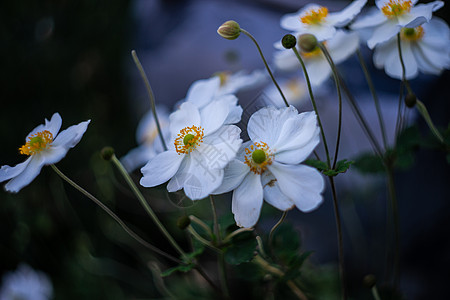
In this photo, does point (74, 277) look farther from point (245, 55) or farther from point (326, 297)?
point (245, 55)

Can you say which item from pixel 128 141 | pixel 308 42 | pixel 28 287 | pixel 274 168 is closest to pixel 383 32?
pixel 308 42

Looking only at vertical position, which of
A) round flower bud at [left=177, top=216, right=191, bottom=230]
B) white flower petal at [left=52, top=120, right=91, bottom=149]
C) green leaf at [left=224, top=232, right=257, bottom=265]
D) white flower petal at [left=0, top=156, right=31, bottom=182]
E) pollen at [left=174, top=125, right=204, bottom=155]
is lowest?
green leaf at [left=224, top=232, right=257, bottom=265]

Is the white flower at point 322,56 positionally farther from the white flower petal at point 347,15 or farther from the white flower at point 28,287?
the white flower at point 28,287

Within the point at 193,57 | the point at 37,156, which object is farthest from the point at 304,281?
Answer: the point at 193,57

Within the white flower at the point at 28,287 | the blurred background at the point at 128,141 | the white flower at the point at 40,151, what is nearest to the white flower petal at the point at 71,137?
the white flower at the point at 40,151

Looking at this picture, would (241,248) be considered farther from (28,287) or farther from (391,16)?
(28,287)

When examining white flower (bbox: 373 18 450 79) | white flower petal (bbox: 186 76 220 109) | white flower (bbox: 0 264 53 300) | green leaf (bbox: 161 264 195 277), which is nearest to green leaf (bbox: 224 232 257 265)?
green leaf (bbox: 161 264 195 277)

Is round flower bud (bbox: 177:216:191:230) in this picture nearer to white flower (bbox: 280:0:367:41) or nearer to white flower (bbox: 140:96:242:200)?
white flower (bbox: 140:96:242:200)
